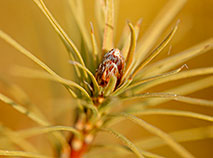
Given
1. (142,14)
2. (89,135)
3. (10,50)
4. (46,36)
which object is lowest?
(89,135)

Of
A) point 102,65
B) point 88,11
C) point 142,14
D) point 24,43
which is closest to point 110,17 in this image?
point 102,65

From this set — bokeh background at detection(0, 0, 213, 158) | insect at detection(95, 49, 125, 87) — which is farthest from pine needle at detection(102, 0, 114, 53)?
bokeh background at detection(0, 0, 213, 158)

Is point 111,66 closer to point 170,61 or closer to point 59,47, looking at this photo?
point 170,61

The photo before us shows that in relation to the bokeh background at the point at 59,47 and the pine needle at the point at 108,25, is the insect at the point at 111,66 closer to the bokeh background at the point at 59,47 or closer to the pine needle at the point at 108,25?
the pine needle at the point at 108,25

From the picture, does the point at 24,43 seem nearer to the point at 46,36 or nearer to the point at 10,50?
the point at 10,50

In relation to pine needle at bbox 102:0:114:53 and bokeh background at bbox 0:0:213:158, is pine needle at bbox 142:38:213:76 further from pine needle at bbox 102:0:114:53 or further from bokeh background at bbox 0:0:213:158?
bokeh background at bbox 0:0:213:158
